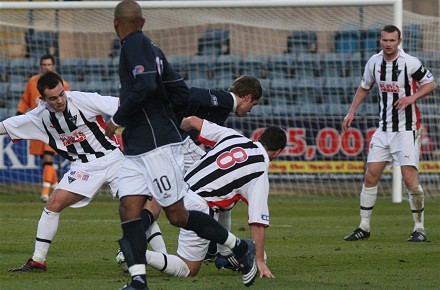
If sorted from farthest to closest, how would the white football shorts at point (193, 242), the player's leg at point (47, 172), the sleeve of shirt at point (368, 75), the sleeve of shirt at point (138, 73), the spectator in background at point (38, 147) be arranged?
the player's leg at point (47, 172), the spectator in background at point (38, 147), the sleeve of shirt at point (368, 75), the white football shorts at point (193, 242), the sleeve of shirt at point (138, 73)

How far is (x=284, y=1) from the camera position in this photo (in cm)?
1669

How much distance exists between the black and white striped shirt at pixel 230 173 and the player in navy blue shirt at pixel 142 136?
3.04ft

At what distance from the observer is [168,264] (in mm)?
Answer: 7527

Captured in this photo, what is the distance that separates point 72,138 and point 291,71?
1007 centimetres

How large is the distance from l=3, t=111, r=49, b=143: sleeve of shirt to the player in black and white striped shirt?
3.91m

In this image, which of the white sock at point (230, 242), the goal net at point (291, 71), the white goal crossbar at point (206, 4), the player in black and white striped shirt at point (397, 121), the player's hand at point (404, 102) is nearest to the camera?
the white sock at point (230, 242)

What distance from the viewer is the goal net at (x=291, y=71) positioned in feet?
56.2

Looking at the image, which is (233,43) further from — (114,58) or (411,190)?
(411,190)

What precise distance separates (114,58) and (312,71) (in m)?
3.81

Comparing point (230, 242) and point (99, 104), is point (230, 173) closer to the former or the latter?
point (230, 242)

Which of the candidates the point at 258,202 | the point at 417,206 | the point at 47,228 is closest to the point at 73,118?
the point at 47,228

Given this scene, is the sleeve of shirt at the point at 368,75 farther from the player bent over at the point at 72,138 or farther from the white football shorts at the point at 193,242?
the white football shorts at the point at 193,242

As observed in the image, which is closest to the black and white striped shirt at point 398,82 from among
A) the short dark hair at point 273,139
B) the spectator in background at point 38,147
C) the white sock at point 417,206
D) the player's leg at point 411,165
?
the player's leg at point 411,165

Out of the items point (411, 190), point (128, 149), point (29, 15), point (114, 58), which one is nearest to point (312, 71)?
point (114, 58)
